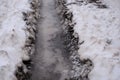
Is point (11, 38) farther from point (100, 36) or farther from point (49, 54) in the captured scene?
point (100, 36)

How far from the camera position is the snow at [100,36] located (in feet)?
15.2

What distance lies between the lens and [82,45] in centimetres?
→ 586

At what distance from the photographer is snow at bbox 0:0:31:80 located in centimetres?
481

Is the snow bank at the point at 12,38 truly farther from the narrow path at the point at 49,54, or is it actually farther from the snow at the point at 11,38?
the narrow path at the point at 49,54

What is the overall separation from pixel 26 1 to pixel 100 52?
16.7ft

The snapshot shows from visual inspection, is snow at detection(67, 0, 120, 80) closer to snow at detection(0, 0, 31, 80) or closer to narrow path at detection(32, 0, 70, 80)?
narrow path at detection(32, 0, 70, 80)

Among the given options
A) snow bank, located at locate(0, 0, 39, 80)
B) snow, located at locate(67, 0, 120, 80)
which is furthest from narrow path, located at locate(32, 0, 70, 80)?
snow, located at locate(67, 0, 120, 80)

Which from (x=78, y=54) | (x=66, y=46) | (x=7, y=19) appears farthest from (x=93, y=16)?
(x=7, y=19)

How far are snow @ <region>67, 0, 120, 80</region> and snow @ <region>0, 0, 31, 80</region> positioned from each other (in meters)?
1.78

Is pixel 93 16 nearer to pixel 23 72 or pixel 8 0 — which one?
pixel 23 72

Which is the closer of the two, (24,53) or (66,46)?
(24,53)

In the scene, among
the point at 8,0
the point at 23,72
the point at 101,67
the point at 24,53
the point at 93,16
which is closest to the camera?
the point at 101,67

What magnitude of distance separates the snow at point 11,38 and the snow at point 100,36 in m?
1.78

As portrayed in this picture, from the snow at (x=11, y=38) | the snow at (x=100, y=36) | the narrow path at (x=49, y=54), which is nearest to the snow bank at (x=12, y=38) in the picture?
the snow at (x=11, y=38)
